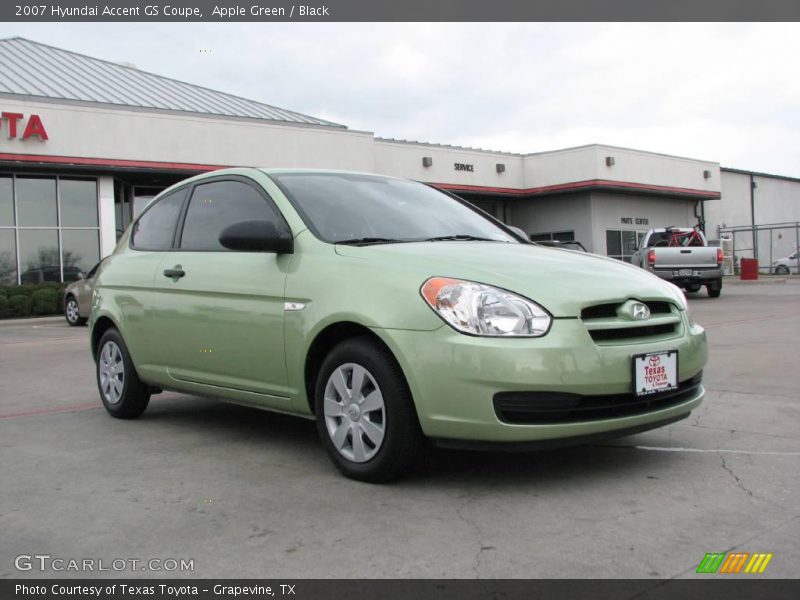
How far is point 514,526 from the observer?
135 inches

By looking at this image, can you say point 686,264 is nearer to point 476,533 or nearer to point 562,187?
point 562,187

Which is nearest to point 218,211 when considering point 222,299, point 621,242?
point 222,299

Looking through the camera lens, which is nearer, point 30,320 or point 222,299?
point 222,299

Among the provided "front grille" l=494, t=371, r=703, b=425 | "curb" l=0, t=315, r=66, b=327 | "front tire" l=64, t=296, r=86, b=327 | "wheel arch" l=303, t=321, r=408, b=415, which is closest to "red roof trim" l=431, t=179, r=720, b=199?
"curb" l=0, t=315, r=66, b=327

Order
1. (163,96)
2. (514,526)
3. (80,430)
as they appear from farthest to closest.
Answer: (163,96) < (80,430) < (514,526)

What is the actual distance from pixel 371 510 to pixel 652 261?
16.9 metres

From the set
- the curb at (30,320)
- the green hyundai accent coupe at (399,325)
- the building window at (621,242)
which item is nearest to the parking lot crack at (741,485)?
the green hyundai accent coupe at (399,325)

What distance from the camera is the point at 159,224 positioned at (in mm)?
6102

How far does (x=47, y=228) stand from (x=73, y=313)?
6.19 metres

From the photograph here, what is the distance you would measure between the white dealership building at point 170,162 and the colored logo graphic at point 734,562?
70.6ft

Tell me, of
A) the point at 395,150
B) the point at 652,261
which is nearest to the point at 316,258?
the point at 652,261

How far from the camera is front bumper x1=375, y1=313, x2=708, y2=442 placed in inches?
147

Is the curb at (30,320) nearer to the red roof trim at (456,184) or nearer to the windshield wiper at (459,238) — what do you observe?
the red roof trim at (456,184)
